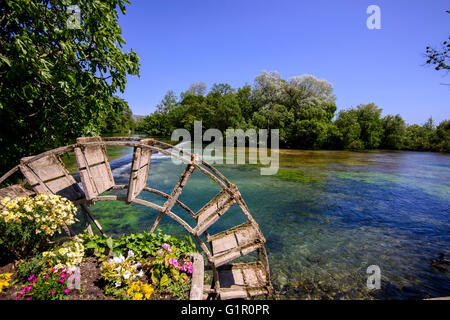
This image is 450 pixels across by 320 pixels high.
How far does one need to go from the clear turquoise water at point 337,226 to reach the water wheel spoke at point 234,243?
1.74 metres

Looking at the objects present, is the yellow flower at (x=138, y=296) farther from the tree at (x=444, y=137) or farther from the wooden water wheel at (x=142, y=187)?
the tree at (x=444, y=137)

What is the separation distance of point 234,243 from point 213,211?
2.84ft

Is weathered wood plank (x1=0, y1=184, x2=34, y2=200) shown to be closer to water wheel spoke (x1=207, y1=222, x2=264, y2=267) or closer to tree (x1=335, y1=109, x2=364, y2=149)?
water wheel spoke (x1=207, y1=222, x2=264, y2=267)

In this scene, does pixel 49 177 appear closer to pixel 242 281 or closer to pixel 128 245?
pixel 128 245

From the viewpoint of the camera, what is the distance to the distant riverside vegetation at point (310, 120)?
43.8m

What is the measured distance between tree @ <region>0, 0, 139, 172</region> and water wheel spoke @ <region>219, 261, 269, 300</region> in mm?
5662

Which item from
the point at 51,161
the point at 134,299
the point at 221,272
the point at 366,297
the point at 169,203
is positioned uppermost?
the point at 51,161

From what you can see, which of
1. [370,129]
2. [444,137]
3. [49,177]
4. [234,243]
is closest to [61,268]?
[49,177]

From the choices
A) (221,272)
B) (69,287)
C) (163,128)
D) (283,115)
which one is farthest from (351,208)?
(163,128)

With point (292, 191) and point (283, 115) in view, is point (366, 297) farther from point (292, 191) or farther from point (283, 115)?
point (283, 115)

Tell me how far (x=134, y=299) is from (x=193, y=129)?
5968cm

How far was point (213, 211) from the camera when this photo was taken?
4.84 m

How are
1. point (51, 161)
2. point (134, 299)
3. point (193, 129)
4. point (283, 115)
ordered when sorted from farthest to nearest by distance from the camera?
point (193, 129) < point (283, 115) < point (51, 161) < point (134, 299)

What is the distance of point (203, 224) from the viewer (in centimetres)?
449
